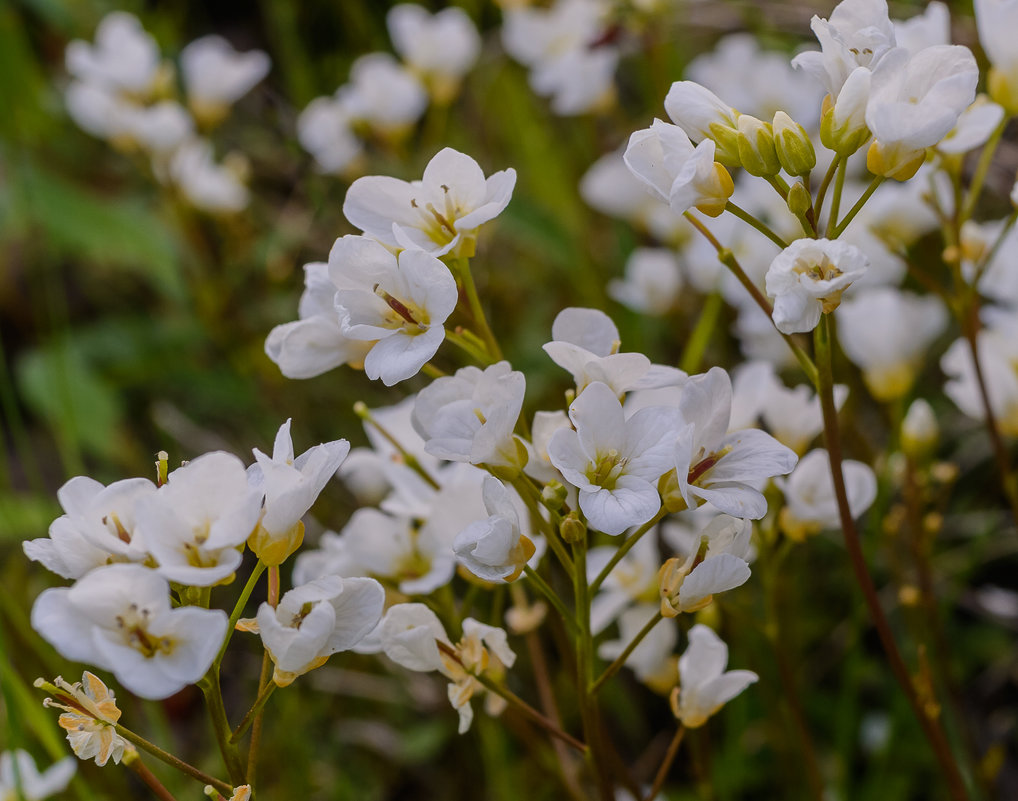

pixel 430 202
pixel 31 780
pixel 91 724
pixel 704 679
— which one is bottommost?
pixel 31 780

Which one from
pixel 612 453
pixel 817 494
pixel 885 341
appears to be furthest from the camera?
pixel 885 341

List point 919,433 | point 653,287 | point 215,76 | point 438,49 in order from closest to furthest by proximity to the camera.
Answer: point 919,433 < point 653,287 < point 438,49 < point 215,76

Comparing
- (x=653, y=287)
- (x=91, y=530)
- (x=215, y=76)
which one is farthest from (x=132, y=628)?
(x=215, y=76)

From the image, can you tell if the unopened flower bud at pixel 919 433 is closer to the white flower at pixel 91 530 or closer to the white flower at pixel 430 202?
the white flower at pixel 430 202

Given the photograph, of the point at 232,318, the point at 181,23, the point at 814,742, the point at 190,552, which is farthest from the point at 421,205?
the point at 181,23

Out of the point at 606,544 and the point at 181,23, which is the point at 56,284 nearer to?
the point at 181,23

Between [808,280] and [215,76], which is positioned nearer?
[808,280]

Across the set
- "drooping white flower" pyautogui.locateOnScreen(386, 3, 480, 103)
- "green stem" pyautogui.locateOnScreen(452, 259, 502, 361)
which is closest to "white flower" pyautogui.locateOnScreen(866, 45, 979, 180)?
"green stem" pyautogui.locateOnScreen(452, 259, 502, 361)

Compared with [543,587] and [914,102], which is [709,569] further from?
[914,102]

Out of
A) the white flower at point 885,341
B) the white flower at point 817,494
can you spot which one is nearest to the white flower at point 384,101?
the white flower at point 885,341
